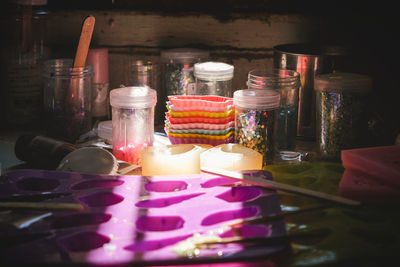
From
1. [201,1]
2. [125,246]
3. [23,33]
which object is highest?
[201,1]

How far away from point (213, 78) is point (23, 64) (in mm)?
570

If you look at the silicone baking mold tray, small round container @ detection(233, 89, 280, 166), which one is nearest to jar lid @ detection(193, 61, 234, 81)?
small round container @ detection(233, 89, 280, 166)

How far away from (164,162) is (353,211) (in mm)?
377

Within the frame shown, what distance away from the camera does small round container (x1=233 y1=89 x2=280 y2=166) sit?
120 cm

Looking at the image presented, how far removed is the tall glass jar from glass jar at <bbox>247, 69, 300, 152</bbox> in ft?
2.16

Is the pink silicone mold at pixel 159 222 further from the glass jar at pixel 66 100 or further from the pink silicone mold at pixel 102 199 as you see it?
the glass jar at pixel 66 100

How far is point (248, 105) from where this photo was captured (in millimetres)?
1198

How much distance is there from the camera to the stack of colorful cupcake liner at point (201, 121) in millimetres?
1249

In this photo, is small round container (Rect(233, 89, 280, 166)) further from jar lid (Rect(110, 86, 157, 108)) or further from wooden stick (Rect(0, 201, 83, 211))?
wooden stick (Rect(0, 201, 83, 211))

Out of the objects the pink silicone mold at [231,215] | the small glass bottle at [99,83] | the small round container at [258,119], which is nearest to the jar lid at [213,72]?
the small round container at [258,119]

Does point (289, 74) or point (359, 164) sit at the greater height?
point (289, 74)

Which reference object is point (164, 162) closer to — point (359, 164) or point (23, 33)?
point (359, 164)

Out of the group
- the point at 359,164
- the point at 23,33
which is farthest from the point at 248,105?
the point at 23,33

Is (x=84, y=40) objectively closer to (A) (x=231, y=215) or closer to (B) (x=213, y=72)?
(B) (x=213, y=72)
